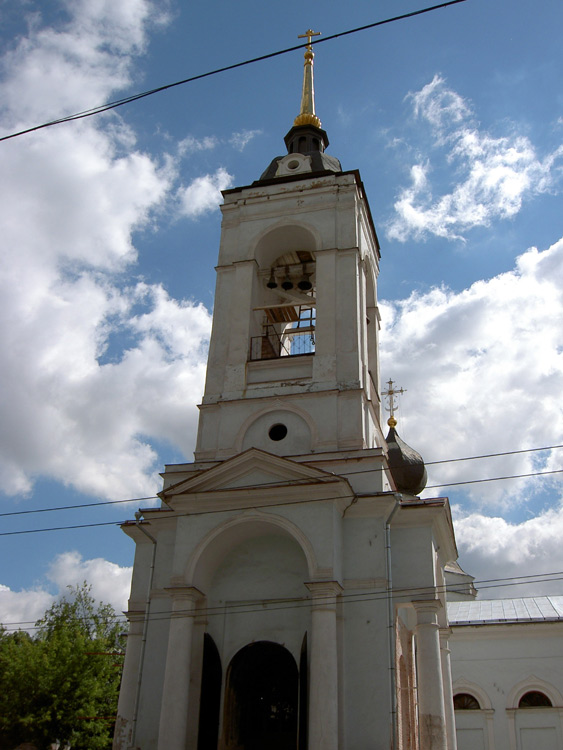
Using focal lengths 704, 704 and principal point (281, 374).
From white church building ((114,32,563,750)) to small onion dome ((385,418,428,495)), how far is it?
732cm

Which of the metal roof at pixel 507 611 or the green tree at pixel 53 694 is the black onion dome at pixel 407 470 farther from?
the green tree at pixel 53 694

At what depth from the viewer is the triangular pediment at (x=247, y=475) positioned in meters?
13.2

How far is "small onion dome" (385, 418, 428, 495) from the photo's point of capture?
80.1 feet

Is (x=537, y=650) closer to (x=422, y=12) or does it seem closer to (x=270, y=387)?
(x=270, y=387)

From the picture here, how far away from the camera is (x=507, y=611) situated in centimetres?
2177

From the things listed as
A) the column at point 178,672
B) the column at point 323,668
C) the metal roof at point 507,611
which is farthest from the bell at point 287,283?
the metal roof at point 507,611

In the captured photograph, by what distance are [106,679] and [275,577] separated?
542 inches

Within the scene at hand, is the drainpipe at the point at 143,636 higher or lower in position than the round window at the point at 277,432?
lower

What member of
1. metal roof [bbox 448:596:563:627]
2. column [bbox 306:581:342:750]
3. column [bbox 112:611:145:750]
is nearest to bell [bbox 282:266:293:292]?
column [bbox 306:581:342:750]

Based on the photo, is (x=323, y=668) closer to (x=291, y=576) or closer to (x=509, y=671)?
(x=291, y=576)

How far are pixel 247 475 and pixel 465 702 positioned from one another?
451 inches

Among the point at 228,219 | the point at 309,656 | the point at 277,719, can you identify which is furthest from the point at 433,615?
→ the point at 228,219

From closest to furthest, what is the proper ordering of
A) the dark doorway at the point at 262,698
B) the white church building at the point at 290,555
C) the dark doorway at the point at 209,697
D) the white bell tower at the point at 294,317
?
the white church building at the point at 290,555
the dark doorway at the point at 209,697
the dark doorway at the point at 262,698
the white bell tower at the point at 294,317

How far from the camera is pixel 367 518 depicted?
13398mm
